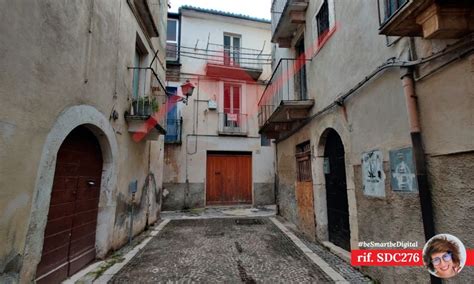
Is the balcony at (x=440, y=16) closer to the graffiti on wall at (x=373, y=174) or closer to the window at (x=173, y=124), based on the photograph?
the graffiti on wall at (x=373, y=174)

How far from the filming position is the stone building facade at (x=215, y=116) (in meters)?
11.9

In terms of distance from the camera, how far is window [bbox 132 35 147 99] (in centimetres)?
641

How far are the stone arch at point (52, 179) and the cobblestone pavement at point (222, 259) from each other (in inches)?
40.6

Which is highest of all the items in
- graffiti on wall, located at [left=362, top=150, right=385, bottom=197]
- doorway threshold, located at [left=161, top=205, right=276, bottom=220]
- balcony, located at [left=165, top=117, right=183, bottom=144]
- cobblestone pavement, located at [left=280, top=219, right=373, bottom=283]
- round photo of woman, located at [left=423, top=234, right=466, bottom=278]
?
balcony, located at [left=165, top=117, right=183, bottom=144]

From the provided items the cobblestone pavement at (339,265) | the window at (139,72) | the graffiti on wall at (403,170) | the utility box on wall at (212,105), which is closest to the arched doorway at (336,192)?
the cobblestone pavement at (339,265)

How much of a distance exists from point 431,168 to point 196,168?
33.6ft

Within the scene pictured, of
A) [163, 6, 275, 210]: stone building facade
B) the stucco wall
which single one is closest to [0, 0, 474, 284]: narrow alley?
[163, 6, 275, 210]: stone building facade

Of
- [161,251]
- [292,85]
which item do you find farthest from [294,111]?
[161,251]

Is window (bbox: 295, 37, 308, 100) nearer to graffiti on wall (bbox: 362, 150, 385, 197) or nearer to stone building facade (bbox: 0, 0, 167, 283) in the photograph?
graffiti on wall (bbox: 362, 150, 385, 197)

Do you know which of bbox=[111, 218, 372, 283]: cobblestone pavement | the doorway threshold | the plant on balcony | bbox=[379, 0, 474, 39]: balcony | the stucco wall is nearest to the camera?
bbox=[379, 0, 474, 39]: balcony

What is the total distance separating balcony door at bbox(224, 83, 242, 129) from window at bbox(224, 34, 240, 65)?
1299mm

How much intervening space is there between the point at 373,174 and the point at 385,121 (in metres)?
0.83

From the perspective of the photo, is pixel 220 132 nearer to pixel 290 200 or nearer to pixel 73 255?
pixel 290 200

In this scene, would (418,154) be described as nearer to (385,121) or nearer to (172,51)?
(385,121)
